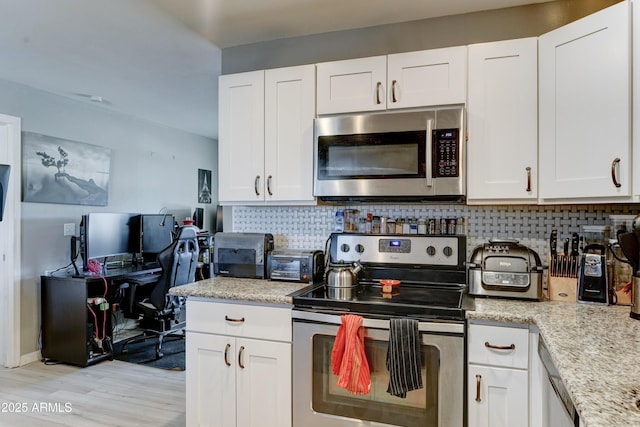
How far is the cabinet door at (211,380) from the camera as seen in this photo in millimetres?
2150

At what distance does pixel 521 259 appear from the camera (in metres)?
1.99

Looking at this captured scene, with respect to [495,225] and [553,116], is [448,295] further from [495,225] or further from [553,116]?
[553,116]

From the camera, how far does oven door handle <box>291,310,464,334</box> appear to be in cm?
175

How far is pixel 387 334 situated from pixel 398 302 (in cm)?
16

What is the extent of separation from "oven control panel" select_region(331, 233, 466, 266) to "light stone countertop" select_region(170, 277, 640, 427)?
33cm

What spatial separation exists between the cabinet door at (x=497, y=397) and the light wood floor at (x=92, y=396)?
1840mm

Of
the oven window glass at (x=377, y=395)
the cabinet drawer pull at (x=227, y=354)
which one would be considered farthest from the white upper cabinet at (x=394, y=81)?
the cabinet drawer pull at (x=227, y=354)

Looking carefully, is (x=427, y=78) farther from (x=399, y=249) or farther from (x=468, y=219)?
(x=399, y=249)

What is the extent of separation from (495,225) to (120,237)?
3.64 meters

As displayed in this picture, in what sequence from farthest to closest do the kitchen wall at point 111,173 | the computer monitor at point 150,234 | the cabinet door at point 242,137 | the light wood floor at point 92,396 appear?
1. the computer monitor at point 150,234
2. the kitchen wall at point 111,173
3. the light wood floor at point 92,396
4. the cabinet door at point 242,137

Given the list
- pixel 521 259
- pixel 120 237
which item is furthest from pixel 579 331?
pixel 120 237

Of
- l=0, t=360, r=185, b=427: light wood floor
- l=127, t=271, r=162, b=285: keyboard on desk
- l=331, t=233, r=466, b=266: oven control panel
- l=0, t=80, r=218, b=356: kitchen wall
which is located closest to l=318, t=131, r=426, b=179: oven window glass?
l=331, t=233, r=466, b=266: oven control panel

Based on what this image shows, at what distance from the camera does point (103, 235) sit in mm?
3994

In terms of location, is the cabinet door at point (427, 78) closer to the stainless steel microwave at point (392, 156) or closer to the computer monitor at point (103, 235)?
the stainless steel microwave at point (392, 156)
